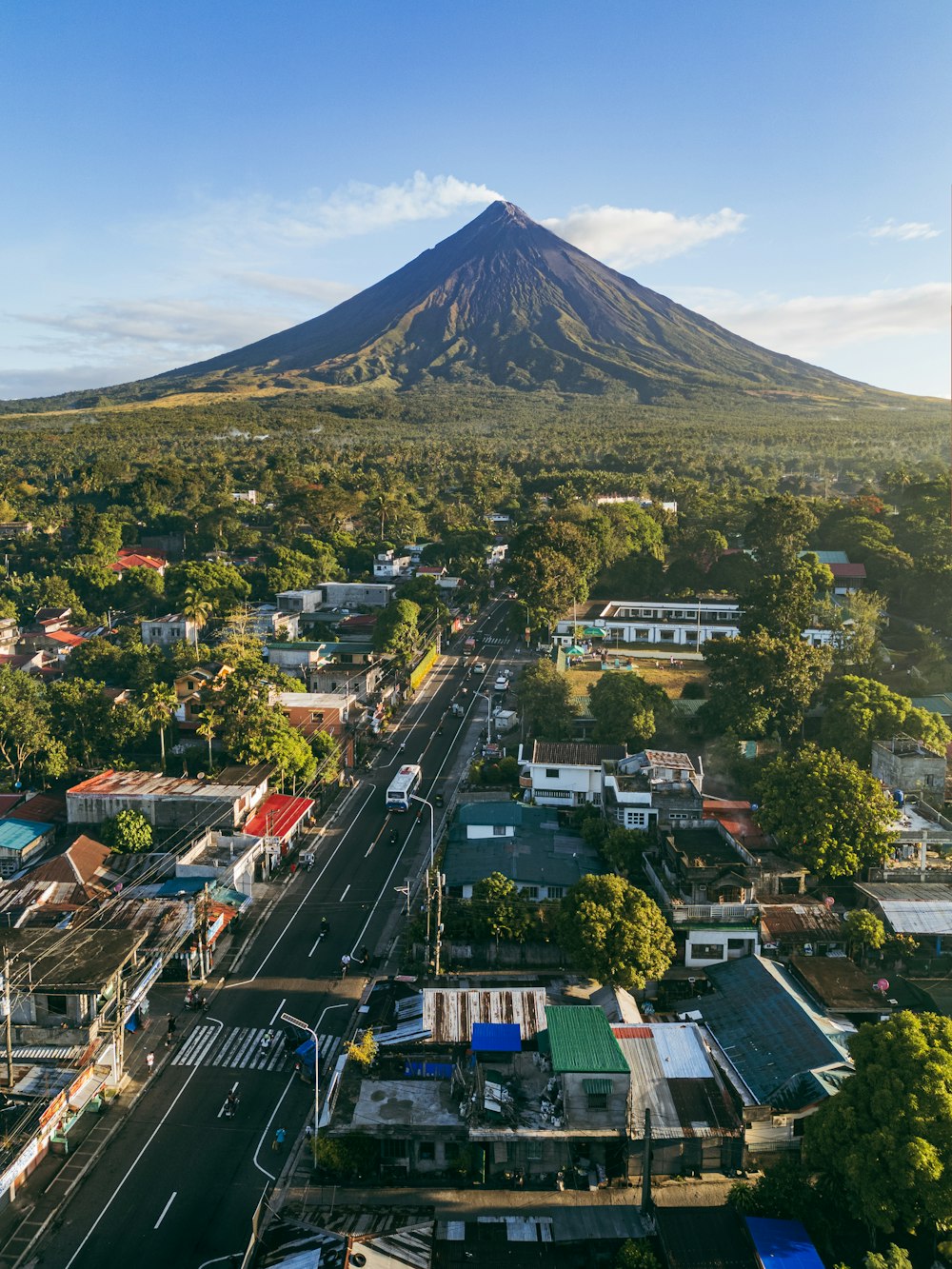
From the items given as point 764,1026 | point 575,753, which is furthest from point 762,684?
point 764,1026

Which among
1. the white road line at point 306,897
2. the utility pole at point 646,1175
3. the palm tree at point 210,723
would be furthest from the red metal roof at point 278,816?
the utility pole at point 646,1175

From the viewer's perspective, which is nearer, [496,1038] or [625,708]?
[496,1038]

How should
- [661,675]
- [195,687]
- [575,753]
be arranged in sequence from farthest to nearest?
1. [661,675]
2. [195,687]
3. [575,753]

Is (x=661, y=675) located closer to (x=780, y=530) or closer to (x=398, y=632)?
(x=398, y=632)

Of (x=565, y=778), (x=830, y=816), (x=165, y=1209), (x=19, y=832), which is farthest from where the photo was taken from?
(x=565, y=778)

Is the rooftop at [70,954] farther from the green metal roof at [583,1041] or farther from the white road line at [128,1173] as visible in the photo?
the green metal roof at [583,1041]

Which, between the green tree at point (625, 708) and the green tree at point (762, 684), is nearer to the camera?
the green tree at point (625, 708)

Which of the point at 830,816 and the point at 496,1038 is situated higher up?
the point at 830,816
